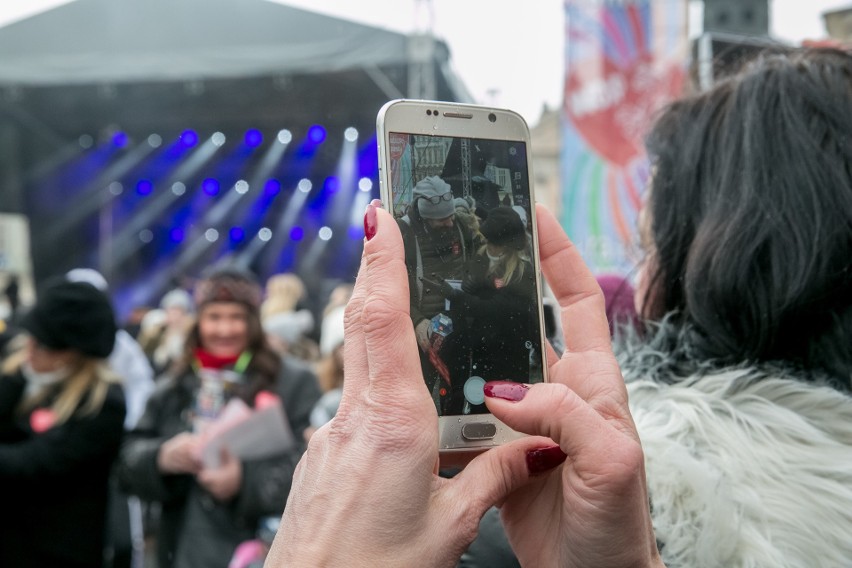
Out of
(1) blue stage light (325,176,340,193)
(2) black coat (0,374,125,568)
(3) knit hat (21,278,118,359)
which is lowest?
(2) black coat (0,374,125,568)

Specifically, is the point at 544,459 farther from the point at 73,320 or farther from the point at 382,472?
the point at 73,320

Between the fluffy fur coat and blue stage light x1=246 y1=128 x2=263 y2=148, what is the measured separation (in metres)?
9.92

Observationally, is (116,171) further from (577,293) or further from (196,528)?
(577,293)

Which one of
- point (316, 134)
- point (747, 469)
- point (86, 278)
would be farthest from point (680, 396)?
point (316, 134)

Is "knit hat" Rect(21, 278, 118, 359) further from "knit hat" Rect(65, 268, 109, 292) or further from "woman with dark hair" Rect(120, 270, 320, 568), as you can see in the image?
"woman with dark hair" Rect(120, 270, 320, 568)

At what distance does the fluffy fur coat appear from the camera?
88 centimetres

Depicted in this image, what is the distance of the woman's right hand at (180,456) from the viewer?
2.58m

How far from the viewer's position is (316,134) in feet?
34.3

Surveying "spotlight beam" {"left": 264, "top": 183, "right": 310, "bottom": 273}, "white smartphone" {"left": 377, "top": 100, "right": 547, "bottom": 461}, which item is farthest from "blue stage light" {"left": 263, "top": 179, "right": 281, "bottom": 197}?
"white smartphone" {"left": 377, "top": 100, "right": 547, "bottom": 461}

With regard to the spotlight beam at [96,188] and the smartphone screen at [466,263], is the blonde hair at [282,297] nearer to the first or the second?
the spotlight beam at [96,188]

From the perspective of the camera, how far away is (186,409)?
2.91 metres

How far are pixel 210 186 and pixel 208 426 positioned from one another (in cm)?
1062

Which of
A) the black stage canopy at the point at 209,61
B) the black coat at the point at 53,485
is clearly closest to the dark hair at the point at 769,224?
the black coat at the point at 53,485

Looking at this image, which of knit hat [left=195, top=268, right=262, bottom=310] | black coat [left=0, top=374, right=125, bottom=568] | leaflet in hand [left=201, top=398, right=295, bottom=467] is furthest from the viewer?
knit hat [left=195, top=268, right=262, bottom=310]
